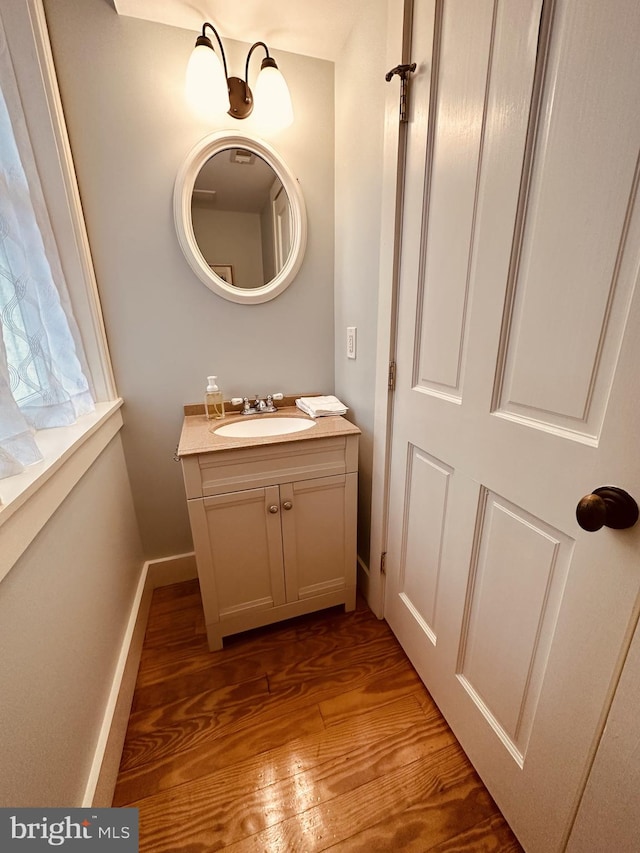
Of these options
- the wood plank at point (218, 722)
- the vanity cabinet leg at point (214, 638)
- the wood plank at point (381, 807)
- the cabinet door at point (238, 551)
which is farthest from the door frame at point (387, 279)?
the vanity cabinet leg at point (214, 638)

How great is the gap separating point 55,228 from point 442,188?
3.94ft

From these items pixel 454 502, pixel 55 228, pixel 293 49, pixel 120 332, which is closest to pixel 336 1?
pixel 293 49

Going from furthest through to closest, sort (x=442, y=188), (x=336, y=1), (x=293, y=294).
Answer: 1. (x=293, y=294)
2. (x=336, y=1)
3. (x=442, y=188)

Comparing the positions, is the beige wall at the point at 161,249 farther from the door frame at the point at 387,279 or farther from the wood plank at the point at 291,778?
the wood plank at the point at 291,778

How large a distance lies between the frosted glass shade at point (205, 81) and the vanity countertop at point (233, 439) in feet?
3.75

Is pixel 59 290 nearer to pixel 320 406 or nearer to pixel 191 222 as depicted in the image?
pixel 191 222

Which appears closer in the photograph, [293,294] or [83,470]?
[83,470]

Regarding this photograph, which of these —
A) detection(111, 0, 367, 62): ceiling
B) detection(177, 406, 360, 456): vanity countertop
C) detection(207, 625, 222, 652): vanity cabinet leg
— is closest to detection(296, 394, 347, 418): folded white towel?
detection(177, 406, 360, 456): vanity countertop

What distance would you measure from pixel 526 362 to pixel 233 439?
891mm

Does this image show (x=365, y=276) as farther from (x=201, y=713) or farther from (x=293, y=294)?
(x=201, y=713)

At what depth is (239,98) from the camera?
120 centimetres

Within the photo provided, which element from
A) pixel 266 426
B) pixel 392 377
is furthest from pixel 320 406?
pixel 392 377

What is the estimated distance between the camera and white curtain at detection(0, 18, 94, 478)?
2.18ft

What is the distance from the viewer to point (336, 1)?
1.05 meters
